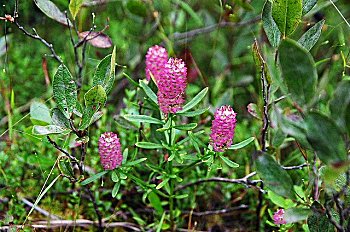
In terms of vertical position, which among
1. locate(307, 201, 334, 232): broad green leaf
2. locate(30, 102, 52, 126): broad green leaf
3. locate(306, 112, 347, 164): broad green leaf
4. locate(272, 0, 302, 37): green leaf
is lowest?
locate(307, 201, 334, 232): broad green leaf

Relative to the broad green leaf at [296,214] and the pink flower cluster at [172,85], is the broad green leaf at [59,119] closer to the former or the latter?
the pink flower cluster at [172,85]

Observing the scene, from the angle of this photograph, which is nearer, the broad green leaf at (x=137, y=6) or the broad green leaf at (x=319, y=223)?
the broad green leaf at (x=319, y=223)

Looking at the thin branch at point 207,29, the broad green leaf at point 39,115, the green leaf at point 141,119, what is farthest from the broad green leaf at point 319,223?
the thin branch at point 207,29

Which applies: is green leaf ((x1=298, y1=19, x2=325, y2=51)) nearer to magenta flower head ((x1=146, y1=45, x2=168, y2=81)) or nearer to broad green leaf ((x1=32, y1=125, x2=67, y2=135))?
magenta flower head ((x1=146, y1=45, x2=168, y2=81))

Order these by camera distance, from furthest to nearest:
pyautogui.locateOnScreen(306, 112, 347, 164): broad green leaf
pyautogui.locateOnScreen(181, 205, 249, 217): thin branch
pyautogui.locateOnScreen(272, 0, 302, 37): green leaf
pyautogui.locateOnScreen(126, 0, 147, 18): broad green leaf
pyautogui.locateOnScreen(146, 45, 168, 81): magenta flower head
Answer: pyautogui.locateOnScreen(126, 0, 147, 18): broad green leaf, pyautogui.locateOnScreen(181, 205, 249, 217): thin branch, pyautogui.locateOnScreen(146, 45, 168, 81): magenta flower head, pyautogui.locateOnScreen(272, 0, 302, 37): green leaf, pyautogui.locateOnScreen(306, 112, 347, 164): broad green leaf

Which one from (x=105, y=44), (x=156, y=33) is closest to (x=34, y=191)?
(x=105, y=44)

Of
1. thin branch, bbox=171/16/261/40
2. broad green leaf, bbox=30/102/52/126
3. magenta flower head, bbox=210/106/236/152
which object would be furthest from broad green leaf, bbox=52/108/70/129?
thin branch, bbox=171/16/261/40

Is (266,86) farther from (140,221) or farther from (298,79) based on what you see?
(140,221)
